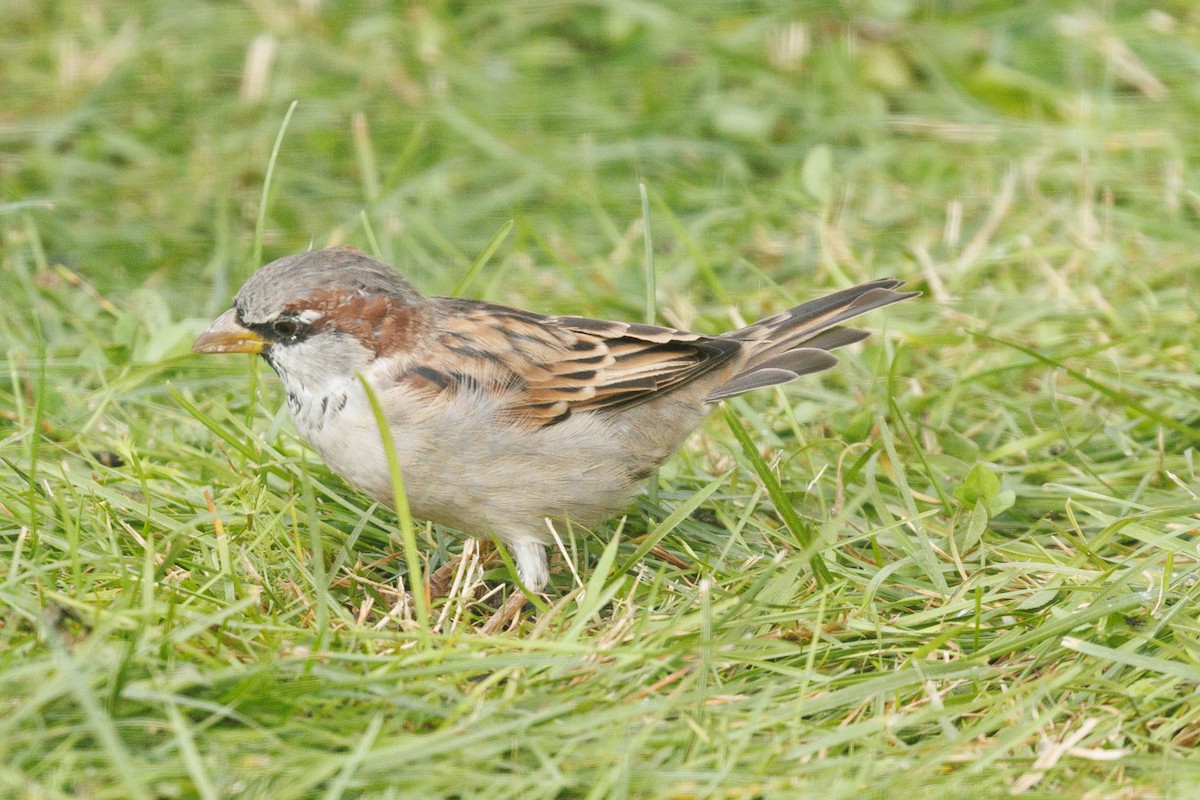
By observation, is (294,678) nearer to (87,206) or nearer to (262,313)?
(262,313)

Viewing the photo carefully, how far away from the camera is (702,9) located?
750 centimetres

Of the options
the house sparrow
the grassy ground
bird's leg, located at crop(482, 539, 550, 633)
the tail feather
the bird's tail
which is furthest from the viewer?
the bird's tail

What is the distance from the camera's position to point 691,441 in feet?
15.9

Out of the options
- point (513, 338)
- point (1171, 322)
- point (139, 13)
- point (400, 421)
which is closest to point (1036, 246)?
point (1171, 322)

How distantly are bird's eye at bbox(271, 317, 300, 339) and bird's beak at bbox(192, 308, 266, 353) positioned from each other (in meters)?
0.06

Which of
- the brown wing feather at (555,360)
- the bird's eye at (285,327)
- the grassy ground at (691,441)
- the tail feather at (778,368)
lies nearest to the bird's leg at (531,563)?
the grassy ground at (691,441)

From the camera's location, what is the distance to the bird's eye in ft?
12.7

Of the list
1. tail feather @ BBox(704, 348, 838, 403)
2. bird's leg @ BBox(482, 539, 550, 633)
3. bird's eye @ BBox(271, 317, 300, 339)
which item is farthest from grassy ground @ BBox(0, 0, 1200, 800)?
bird's eye @ BBox(271, 317, 300, 339)

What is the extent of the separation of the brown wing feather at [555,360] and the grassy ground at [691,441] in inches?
14.6

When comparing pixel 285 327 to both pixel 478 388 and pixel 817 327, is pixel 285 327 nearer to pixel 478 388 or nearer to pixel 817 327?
pixel 478 388

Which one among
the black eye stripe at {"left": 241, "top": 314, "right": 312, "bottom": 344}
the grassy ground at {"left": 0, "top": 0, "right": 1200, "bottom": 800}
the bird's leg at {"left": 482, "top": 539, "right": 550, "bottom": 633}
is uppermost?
the black eye stripe at {"left": 241, "top": 314, "right": 312, "bottom": 344}

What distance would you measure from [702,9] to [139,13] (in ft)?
9.37

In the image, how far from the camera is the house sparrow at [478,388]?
3.82m

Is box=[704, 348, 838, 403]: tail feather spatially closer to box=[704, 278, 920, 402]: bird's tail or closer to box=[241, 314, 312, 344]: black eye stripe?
box=[704, 278, 920, 402]: bird's tail
